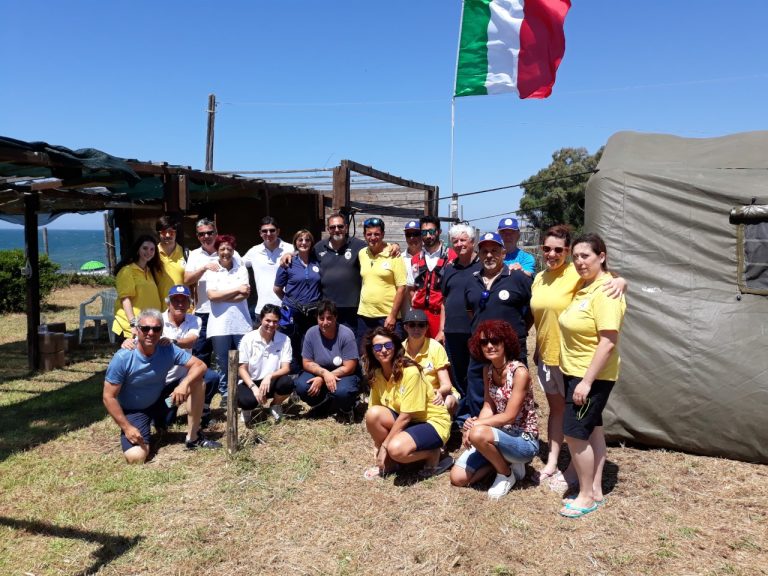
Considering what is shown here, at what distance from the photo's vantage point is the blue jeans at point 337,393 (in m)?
4.96

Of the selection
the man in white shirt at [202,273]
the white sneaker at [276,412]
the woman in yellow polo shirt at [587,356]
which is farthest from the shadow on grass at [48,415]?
the woman in yellow polo shirt at [587,356]

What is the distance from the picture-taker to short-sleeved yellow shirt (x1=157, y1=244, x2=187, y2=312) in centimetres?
523

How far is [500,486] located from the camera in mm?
3635

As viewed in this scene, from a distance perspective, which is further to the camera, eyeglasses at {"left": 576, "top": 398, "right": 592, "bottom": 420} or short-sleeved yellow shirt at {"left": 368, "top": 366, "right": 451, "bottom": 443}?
short-sleeved yellow shirt at {"left": 368, "top": 366, "right": 451, "bottom": 443}

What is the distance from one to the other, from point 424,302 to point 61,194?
538 centimetres

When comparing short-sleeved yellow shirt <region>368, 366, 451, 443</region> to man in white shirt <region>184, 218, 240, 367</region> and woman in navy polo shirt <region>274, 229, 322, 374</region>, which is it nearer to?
woman in navy polo shirt <region>274, 229, 322, 374</region>

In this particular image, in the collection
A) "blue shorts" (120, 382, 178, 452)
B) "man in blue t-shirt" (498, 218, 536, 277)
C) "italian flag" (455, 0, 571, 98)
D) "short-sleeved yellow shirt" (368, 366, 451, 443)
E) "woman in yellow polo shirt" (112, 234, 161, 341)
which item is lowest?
"blue shorts" (120, 382, 178, 452)

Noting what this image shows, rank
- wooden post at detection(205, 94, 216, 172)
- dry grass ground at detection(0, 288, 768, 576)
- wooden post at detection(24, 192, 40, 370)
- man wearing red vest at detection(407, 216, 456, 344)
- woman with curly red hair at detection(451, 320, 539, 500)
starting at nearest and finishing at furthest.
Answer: dry grass ground at detection(0, 288, 768, 576)
woman with curly red hair at detection(451, 320, 539, 500)
man wearing red vest at detection(407, 216, 456, 344)
wooden post at detection(24, 192, 40, 370)
wooden post at detection(205, 94, 216, 172)

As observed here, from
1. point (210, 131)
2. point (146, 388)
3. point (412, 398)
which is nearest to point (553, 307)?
point (412, 398)

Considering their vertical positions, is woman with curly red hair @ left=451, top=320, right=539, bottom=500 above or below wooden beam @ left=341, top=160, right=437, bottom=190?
below

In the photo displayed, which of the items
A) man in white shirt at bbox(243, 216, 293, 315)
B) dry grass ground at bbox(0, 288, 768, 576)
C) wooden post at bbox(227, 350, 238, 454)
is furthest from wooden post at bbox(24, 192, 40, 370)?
wooden post at bbox(227, 350, 238, 454)

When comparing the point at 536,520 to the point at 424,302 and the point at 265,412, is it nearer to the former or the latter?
the point at 424,302

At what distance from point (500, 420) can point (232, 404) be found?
1.87m

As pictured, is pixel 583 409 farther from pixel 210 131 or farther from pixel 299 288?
pixel 210 131
